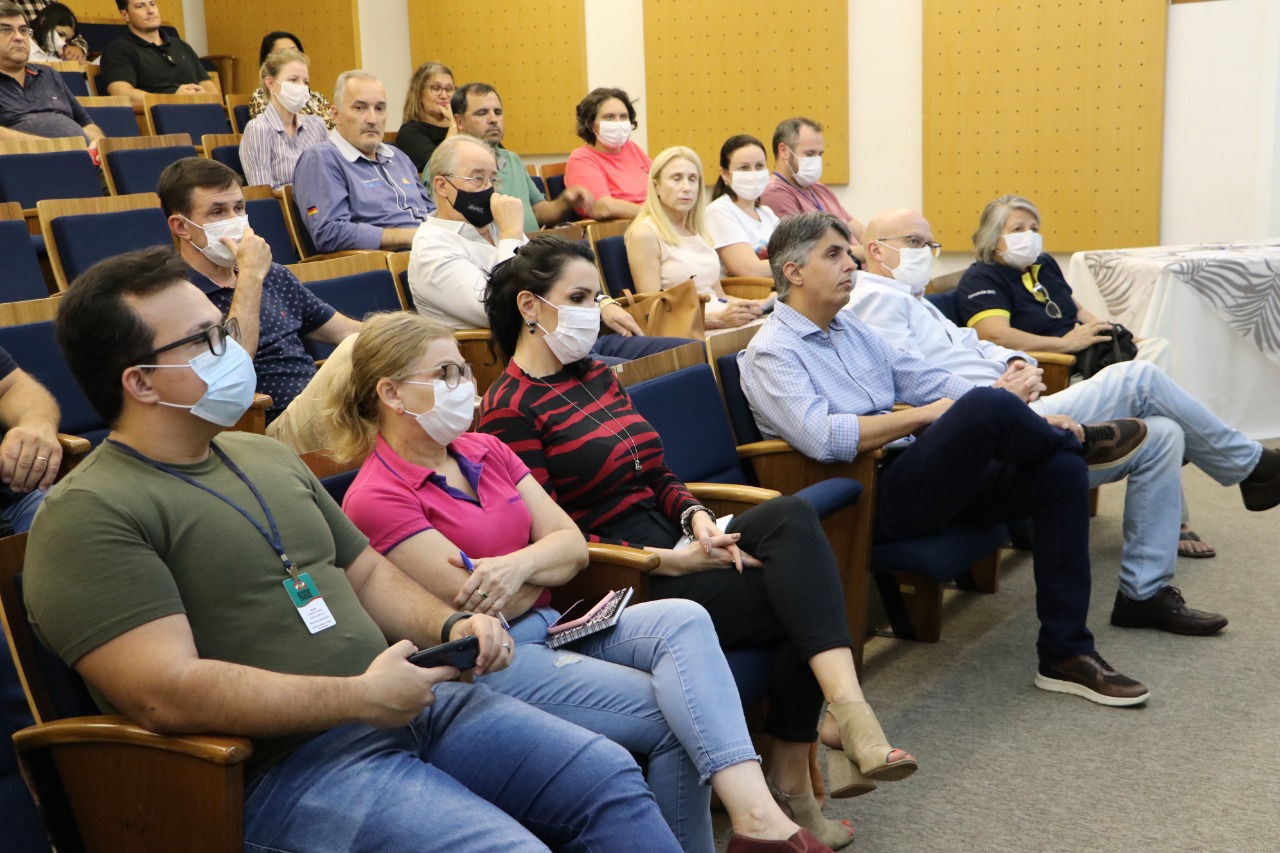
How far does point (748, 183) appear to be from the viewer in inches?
194

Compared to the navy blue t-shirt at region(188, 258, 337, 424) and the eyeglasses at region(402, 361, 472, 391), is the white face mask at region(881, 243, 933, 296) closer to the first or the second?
the navy blue t-shirt at region(188, 258, 337, 424)

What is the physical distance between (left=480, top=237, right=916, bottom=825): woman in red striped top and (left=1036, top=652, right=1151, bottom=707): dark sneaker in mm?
848

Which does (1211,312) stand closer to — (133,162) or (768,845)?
(768,845)

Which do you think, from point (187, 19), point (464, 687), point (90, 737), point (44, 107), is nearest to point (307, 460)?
point (464, 687)

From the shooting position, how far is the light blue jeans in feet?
10.1

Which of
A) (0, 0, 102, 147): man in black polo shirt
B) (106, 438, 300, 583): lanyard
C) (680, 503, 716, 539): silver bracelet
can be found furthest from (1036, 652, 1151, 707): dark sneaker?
(0, 0, 102, 147): man in black polo shirt

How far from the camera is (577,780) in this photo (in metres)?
1.62

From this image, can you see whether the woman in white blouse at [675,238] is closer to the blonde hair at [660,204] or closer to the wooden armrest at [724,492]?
the blonde hair at [660,204]

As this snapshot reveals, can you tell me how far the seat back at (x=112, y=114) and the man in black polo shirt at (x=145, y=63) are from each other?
41 centimetres

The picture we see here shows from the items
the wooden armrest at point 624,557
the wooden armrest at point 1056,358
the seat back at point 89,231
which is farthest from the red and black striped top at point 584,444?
the wooden armrest at point 1056,358

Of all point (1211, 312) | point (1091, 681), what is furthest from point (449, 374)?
point (1211, 312)

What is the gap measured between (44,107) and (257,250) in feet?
9.65

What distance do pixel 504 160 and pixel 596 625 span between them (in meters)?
3.46

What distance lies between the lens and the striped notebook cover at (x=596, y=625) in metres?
1.95
